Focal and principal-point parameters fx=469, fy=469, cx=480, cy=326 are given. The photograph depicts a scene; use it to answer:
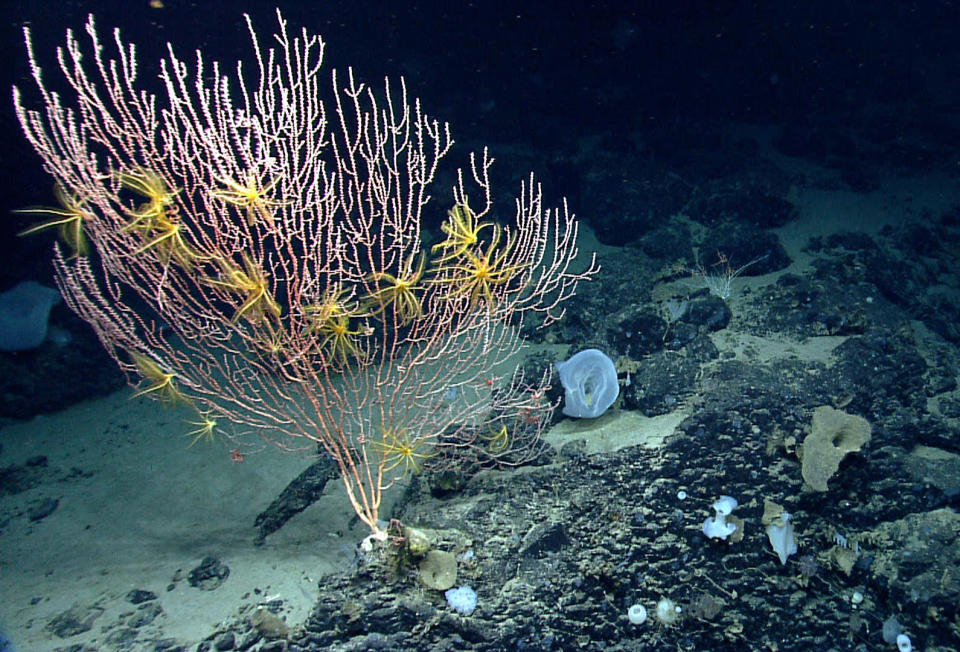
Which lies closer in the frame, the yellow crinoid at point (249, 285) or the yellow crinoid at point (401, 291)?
the yellow crinoid at point (249, 285)

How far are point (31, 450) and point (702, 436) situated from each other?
7.88 meters

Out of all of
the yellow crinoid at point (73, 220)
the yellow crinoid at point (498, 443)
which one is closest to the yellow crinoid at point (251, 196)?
the yellow crinoid at point (73, 220)

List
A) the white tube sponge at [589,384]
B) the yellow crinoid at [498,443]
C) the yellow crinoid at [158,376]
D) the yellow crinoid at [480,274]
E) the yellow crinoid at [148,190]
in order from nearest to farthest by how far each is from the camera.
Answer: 1. the yellow crinoid at [148,190]
2. the yellow crinoid at [158,376]
3. the yellow crinoid at [480,274]
4. the yellow crinoid at [498,443]
5. the white tube sponge at [589,384]

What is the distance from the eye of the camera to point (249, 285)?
295 centimetres

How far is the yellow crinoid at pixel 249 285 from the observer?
291 cm

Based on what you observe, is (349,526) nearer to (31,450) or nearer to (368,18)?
(31,450)

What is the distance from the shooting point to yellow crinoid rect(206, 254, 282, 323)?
2910 mm

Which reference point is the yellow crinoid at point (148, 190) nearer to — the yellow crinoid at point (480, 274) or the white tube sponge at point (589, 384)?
the yellow crinoid at point (480, 274)

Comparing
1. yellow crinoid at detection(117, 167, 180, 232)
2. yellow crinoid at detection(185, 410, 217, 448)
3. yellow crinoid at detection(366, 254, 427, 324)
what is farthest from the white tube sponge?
yellow crinoid at detection(117, 167, 180, 232)

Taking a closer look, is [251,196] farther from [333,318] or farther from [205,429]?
[205,429]

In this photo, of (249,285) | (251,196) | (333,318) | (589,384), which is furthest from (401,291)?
(589,384)

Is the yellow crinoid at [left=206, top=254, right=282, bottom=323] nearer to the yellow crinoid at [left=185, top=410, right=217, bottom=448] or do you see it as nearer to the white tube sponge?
the yellow crinoid at [left=185, top=410, right=217, bottom=448]

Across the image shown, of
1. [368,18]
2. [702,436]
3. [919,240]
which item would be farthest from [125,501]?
[919,240]

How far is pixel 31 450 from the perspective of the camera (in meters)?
5.93
